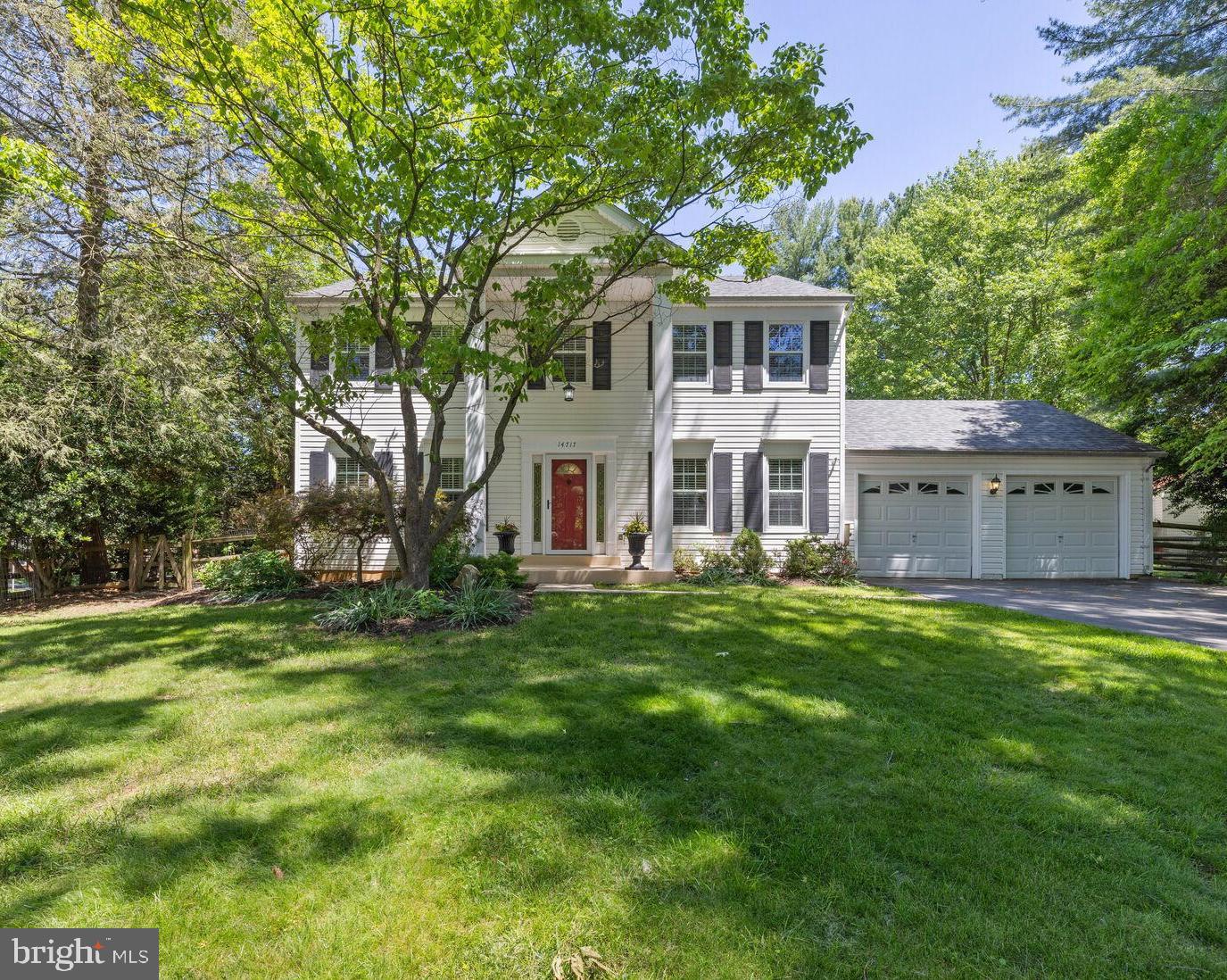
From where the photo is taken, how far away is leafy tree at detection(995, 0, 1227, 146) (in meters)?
10.2

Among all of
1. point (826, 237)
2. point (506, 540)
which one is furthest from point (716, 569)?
point (826, 237)

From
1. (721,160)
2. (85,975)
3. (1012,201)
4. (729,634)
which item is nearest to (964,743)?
(729,634)

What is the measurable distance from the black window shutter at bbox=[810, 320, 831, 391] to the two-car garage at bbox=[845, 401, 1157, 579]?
1.50 meters

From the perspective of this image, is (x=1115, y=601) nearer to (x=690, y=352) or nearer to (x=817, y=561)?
(x=817, y=561)

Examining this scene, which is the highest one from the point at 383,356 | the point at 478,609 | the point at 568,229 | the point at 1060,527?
the point at 568,229

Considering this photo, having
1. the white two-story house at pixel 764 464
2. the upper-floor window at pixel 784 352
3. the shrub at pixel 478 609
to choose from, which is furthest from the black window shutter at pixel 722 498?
the shrub at pixel 478 609

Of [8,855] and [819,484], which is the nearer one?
[8,855]

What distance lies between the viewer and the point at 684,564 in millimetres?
11531

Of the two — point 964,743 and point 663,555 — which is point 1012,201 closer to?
point 663,555

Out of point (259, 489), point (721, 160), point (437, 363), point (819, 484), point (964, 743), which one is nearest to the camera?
point (964, 743)

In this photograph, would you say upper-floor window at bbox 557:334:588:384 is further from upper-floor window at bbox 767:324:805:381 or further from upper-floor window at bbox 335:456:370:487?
upper-floor window at bbox 335:456:370:487

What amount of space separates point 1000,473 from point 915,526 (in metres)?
2.05

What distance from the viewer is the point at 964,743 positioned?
143 inches

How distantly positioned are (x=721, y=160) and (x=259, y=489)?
11978 mm
